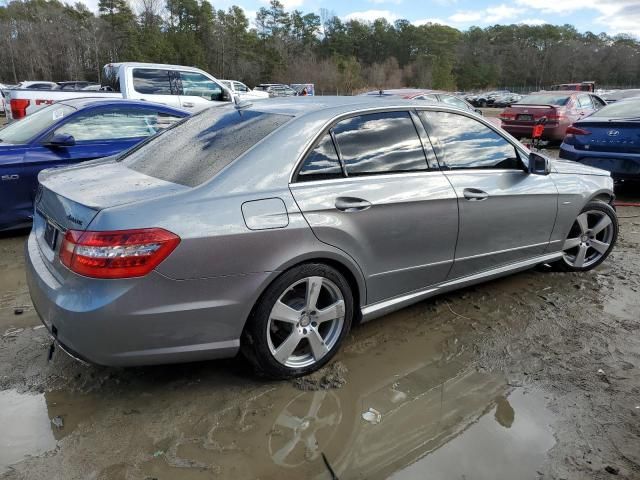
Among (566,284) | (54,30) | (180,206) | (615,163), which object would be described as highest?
(54,30)

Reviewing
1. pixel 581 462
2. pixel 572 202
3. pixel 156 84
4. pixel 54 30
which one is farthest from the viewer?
pixel 54 30

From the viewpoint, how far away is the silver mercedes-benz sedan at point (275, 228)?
2365mm

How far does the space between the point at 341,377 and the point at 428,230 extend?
1083mm

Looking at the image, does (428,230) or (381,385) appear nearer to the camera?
(381,385)

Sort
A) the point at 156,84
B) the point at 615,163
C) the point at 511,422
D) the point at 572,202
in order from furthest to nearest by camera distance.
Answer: the point at 156,84 → the point at 615,163 → the point at 572,202 → the point at 511,422

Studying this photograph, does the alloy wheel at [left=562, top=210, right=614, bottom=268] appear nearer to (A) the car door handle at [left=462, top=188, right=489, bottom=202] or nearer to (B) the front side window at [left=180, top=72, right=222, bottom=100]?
(A) the car door handle at [left=462, top=188, right=489, bottom=202]

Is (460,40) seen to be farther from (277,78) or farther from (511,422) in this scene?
(511,422)

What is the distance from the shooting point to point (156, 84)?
33.8 feet

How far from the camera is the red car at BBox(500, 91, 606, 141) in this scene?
495 inches

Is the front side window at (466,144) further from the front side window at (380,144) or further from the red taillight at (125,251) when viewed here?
the red taillight at (125,251)

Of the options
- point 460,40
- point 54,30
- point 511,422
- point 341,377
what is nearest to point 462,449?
point 511,422

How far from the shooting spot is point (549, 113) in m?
12.6

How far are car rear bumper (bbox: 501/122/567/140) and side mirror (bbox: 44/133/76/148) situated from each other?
34.7 feet

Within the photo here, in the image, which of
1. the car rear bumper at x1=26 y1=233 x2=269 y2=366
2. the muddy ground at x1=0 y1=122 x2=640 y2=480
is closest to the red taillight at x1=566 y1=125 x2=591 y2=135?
the muddy ground at x1=0 y1=122 x2=640 y2=480
